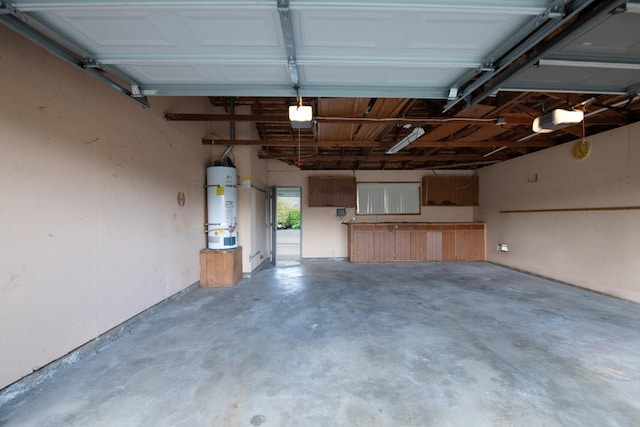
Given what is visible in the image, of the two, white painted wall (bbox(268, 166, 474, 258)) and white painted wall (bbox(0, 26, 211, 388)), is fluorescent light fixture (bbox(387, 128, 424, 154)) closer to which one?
white painted wall (bbox(268, 166, 474, 258))

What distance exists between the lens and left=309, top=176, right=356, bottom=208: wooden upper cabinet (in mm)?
7238

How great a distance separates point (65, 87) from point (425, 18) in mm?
2760

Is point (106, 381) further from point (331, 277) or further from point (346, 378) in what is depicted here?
point (331, 277)

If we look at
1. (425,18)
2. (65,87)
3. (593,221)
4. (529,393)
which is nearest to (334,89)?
(425,18)

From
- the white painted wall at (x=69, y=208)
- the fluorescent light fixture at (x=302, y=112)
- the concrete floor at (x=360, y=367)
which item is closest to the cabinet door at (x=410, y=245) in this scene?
the concrete floor at (x=360, y=367)

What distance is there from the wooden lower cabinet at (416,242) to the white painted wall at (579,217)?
0.69 metres

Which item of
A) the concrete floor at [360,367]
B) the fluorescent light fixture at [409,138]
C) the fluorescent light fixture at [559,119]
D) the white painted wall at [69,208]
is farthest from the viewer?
the fluorescent light fixture at [409,138]

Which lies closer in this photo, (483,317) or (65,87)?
(65,87)

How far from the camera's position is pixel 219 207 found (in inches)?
178

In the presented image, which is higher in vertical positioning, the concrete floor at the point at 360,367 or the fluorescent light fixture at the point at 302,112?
the fluorescent light fixture at the point at 302,112

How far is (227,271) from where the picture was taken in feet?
14.8

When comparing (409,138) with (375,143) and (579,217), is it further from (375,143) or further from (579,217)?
(579,217)

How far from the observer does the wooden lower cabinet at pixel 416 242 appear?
6934 millimetres

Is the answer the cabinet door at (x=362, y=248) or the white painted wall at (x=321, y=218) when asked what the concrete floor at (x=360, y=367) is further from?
the white painted wall at (x=321, y=218)
